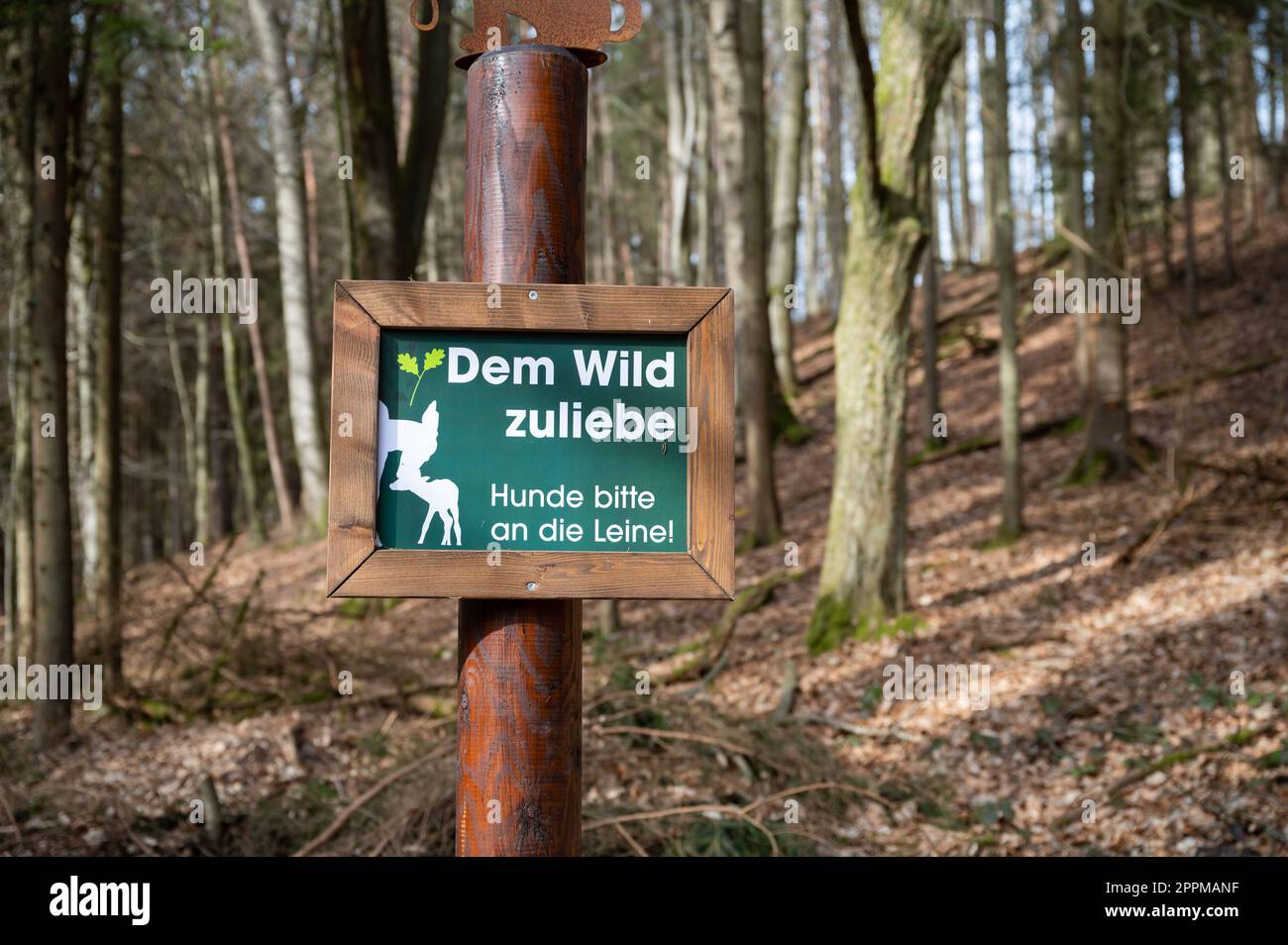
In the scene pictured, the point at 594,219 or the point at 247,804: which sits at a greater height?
the point at 594,219

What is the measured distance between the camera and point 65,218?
7.84 metres

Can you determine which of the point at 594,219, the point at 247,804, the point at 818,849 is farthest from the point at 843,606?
the point at 594,219

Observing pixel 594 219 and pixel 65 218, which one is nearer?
pixel 65 218

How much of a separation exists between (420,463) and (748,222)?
11.5 m

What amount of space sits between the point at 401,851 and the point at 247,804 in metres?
1.80

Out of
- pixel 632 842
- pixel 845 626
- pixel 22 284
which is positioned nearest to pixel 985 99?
pixel 845 626

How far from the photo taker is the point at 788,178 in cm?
1778

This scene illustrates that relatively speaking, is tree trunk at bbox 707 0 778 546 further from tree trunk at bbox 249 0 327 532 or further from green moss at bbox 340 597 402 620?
tree trunk at bbox 249 0 327 532

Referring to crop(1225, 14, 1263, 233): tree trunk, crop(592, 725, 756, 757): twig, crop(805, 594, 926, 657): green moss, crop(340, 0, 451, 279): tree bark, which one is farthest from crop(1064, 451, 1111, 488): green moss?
crop(1225, 14, 1263, 233): tree trunk

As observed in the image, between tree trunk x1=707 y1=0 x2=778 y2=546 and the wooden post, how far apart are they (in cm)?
1019

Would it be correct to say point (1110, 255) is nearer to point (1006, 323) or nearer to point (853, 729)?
point (1006, 323)

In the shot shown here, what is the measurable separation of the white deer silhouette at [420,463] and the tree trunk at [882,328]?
6.69 meters

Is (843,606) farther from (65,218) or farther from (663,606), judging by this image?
(65,218)

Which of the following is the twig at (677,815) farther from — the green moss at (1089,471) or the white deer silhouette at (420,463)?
the green moss at (1089,471)
